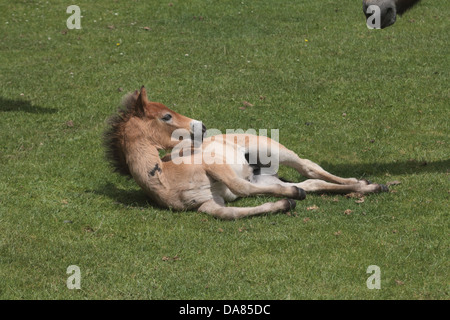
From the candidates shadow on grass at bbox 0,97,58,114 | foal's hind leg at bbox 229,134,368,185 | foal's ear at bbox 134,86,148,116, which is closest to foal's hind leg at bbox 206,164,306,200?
foal's hind leg at bbox 229,134,368,185

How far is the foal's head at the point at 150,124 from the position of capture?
24.8 ft

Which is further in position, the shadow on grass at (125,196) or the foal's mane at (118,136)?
the shadow on grass at (125,196)

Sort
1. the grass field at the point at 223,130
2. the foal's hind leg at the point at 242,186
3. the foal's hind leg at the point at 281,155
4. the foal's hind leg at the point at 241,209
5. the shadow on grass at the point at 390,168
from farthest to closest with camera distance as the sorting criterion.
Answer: the shadow on grass at the point at 390,168, the foal's hind leg at the point at 281,155, the foal's hind leg at the point at 242,186, the foal's hind leg at the point at 241,209, the grass field at the point at 223,130

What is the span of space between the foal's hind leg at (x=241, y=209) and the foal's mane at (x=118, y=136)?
1.10 m

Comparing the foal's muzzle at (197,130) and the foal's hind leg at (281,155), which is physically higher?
the foal's muzzle at (197,130)

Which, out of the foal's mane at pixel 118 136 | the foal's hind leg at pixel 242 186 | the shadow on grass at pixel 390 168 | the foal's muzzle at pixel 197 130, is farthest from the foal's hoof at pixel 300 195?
the foal's mane at pixel 118 136

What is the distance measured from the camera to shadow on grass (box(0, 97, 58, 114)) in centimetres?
1172

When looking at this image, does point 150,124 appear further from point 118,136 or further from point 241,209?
point 241,209

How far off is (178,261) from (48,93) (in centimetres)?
725

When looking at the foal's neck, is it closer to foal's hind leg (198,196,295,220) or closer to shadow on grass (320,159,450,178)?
foal's hind leg (198,196,295,220)

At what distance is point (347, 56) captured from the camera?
14.1 meters

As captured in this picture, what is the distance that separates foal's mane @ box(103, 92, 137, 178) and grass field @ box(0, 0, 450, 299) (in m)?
0.48

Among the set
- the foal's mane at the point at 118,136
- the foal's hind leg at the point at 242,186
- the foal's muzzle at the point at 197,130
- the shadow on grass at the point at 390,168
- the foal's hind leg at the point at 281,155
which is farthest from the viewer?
the shadow on grass at the point at 390,168

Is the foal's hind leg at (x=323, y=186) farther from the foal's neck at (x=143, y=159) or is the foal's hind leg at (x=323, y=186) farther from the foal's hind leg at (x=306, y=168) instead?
the foal's neck at (x=143, y=159)
